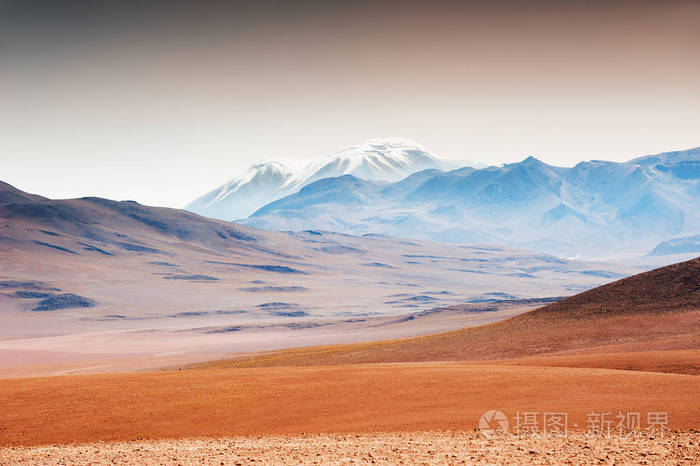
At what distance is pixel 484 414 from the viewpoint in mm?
23484

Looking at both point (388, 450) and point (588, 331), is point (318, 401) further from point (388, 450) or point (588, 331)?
point (588, 331)

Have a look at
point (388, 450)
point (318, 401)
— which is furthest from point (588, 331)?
point (388, 450)

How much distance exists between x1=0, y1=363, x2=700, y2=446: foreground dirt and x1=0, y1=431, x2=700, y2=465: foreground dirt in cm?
167

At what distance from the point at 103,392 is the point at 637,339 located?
33910 millimetres

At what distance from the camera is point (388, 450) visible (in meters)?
18.7

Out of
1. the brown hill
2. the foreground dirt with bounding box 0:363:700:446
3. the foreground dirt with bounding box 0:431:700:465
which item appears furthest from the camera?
the brown hill

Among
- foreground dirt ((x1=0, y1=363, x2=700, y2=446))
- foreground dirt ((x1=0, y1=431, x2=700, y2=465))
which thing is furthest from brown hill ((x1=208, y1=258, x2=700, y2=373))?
foreground dirt ((x1=0, y1=431, x2=700, y2=465))

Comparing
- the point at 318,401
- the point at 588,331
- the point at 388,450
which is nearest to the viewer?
the point at 388,450

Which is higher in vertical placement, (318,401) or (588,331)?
(588,331)

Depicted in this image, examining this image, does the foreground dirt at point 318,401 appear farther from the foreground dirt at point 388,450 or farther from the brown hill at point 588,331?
the brown hill at point 588,331

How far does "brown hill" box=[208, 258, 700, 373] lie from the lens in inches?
1842

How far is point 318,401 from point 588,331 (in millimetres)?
30628

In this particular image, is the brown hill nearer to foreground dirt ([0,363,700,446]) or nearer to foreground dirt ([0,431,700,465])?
foreground dirt ([0,363,700,446])

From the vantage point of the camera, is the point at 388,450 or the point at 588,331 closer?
the point at 388,450
